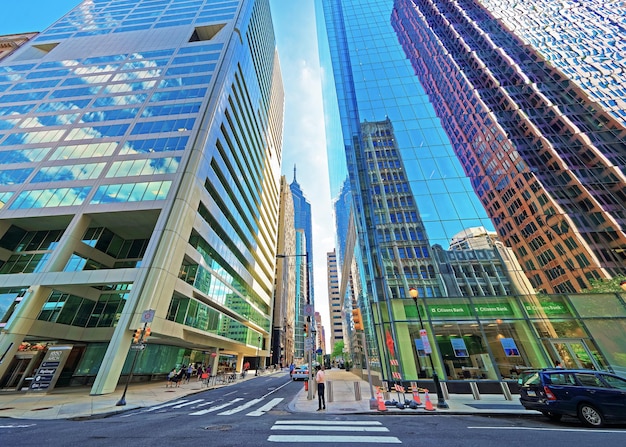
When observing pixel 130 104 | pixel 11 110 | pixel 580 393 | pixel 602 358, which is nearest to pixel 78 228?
pixel 130 104

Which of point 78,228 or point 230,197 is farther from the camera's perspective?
point 230,197

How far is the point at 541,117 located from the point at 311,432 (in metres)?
60.8

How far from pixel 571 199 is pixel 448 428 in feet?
130

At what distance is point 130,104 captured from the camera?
3197 centimetres

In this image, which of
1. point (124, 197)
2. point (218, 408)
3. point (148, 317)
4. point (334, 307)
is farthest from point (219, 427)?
point (334, 307)

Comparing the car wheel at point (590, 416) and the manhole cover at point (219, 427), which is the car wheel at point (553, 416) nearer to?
the car wheel at point (590, 416)

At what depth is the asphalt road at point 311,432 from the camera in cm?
591

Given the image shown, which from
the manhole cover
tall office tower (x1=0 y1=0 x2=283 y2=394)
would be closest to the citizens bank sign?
the manhole cover

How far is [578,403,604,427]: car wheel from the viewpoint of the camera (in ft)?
24.9

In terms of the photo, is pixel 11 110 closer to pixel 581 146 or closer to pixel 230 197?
pixel 230 197

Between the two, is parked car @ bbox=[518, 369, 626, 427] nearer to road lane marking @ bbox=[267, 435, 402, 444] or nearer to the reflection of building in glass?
road lane marking @ bbox=[267, 435, 402, 444]

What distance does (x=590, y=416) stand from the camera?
7.76 meters

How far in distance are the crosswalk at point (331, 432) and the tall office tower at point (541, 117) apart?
1964 centimetres

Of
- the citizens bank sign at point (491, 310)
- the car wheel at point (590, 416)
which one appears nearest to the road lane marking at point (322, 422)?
the car wheel at point (590, 416)
